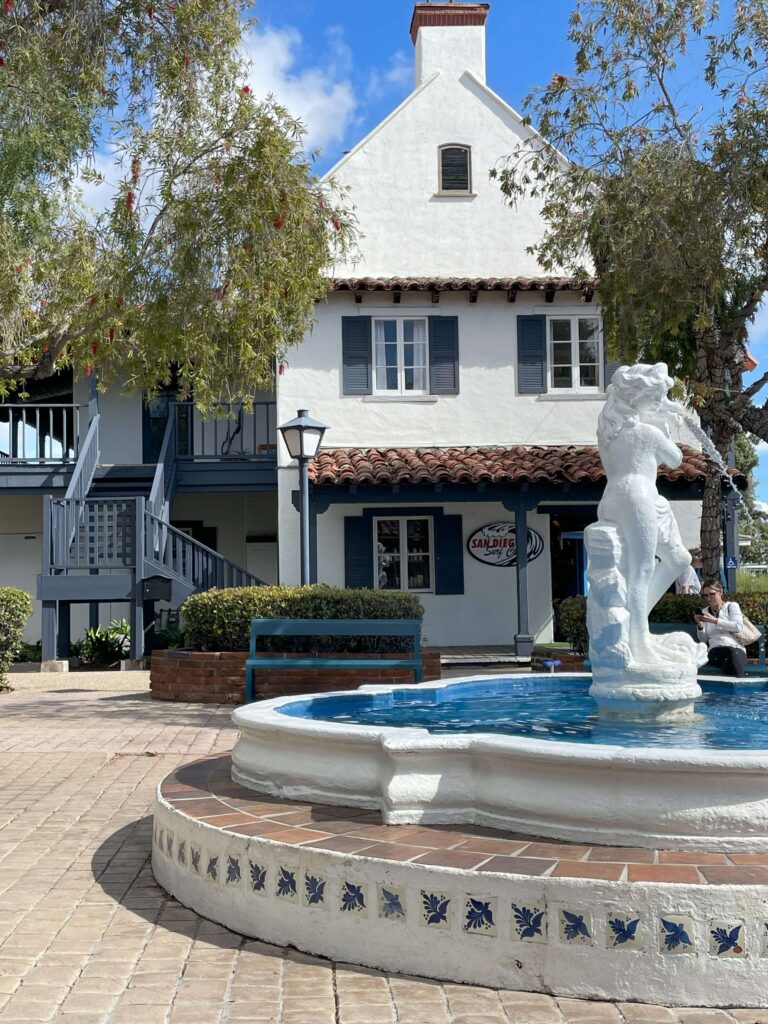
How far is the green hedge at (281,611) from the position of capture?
11.7 meters

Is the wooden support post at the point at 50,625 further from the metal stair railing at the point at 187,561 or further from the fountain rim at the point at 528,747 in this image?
the fountain rim at the point at 528,747

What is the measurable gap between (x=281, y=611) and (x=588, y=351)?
8.39 metres

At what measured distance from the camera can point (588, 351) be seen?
17703mm

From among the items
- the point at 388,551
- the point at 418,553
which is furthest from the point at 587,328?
the point at 388,551

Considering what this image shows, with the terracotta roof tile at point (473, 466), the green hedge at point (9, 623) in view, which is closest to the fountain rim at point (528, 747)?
the green hedge at point (9, 623)

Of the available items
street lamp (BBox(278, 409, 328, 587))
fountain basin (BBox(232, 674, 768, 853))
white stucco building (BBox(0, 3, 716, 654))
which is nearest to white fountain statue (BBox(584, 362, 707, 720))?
fountain basin (BBox(232, 674, 768, 853))

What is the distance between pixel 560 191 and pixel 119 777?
31.9 feet

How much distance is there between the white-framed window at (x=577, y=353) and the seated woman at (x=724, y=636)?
802cm

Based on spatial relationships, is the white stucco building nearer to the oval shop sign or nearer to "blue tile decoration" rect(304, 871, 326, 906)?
the oval shop sign

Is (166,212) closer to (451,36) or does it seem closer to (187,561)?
(187,561)

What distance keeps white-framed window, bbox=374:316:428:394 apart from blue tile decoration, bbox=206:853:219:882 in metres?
13.5

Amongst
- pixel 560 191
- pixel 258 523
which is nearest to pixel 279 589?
pixel 560 191

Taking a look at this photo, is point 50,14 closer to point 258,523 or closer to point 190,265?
point 190,265

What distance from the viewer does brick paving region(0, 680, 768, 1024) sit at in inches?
137
